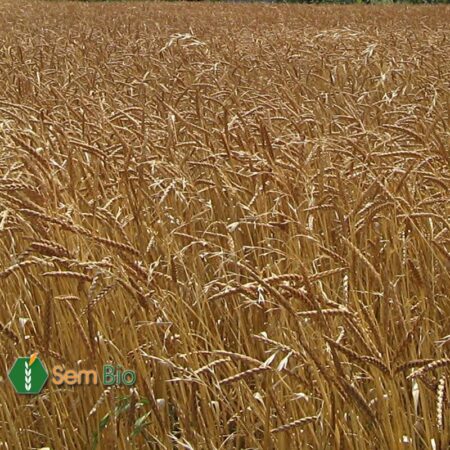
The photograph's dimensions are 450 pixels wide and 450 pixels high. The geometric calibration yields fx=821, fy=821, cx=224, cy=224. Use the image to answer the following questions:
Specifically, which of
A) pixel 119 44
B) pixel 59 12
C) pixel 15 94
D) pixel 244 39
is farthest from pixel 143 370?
pixel 59 12

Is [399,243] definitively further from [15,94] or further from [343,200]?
[15,94]

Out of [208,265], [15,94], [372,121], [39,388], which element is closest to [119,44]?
[15,94]

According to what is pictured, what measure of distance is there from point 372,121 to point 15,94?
1.54 m

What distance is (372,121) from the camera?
314 cm

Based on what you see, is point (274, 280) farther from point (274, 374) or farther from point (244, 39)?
point (244, 39)

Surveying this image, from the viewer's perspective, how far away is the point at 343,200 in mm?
1760

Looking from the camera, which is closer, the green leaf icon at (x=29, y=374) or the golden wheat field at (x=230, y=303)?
the golden wheat field at (x=230, y=303)

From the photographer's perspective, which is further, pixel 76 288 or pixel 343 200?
pixel 343 200

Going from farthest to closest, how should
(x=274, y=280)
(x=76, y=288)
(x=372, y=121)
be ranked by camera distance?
1. (x=372, y=121)
2. (x=76, y=288)
3. (x=274, y=280)

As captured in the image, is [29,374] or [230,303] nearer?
[29,374]

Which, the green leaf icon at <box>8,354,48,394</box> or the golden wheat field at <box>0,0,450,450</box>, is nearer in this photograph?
the golden wheat field at <box>0,0,450,450</box>

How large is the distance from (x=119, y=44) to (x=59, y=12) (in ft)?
18.4

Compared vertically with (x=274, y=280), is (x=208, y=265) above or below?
below

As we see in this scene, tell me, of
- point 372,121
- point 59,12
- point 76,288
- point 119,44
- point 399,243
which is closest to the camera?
point 76,288
